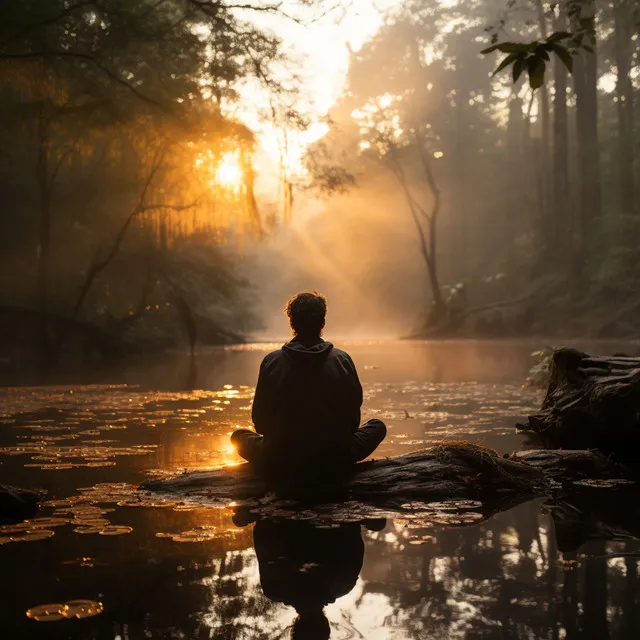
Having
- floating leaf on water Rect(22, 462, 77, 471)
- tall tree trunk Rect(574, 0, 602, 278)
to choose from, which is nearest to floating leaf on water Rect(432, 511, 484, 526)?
floating leaf on water Rect(22, 462, 77, 471)

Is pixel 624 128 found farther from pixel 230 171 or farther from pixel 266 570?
pixel 266 570

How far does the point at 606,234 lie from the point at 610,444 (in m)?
33.4

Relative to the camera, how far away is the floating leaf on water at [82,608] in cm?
351

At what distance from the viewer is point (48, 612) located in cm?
353

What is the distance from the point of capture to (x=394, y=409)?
11758mm

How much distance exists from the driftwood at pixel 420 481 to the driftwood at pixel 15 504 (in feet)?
3.31

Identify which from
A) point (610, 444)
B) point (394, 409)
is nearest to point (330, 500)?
point (610, 444)

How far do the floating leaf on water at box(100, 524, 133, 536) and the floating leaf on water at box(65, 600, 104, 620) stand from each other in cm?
127

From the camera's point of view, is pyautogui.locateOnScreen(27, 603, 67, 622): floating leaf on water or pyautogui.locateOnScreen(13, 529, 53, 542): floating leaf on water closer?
pyautogui.locateOnScreen(27, 603, 67, 622): floating leaf on water

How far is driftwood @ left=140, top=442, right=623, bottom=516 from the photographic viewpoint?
5.97 meters

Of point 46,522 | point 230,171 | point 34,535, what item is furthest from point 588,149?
point 34,535

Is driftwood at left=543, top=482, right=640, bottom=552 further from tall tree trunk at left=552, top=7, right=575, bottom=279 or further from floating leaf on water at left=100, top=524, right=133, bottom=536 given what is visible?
tall tree trunk at left=552, top=7, right=575, bottom=279

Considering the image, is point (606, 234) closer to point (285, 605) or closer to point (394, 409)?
point (394, 409)

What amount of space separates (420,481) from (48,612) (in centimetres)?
313
